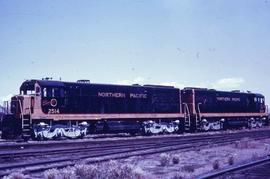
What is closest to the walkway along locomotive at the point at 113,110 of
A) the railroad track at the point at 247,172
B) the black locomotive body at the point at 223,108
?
the black locomotive body at the point at 223,108

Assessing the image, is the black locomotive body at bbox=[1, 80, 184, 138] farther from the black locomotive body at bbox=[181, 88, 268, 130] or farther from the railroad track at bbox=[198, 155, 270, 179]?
the railroad track at bbox=[198, 155, 270, 179]

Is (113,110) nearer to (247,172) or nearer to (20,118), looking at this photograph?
(20,118)

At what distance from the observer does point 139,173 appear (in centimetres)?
980

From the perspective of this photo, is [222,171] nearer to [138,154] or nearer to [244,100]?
[138,154]

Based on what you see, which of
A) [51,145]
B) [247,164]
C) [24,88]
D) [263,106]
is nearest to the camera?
[247,164]

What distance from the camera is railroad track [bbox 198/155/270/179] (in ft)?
30.7

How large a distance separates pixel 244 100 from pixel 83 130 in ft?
69.2

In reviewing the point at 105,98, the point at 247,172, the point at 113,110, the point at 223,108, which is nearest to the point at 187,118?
the point at 223,108

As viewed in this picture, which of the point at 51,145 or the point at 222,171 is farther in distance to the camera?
the point at 51,145

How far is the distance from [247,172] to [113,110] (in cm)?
1720

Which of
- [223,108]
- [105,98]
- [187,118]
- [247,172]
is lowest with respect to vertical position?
[247,172]

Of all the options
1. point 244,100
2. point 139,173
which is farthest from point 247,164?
point 244,100

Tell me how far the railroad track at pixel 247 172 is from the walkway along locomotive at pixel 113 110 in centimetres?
1408

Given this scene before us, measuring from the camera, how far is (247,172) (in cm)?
1015
